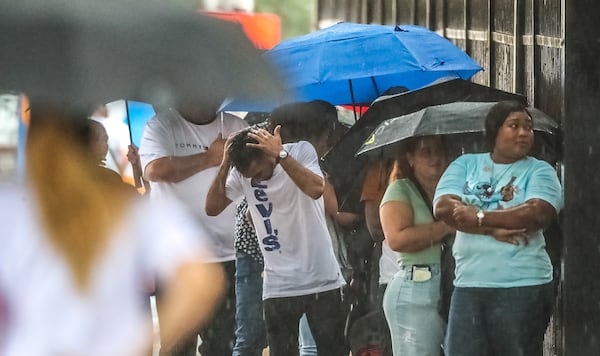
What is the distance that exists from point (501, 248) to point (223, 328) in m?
1.55

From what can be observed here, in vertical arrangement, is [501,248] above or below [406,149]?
below

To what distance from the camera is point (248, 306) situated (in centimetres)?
664

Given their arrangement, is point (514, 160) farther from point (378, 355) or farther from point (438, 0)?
point (438, 0)

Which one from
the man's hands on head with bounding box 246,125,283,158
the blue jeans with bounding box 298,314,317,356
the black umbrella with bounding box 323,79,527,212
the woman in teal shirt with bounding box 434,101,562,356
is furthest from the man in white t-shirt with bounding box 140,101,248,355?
the woman in teal shirt with bounding box 434,101,562,356

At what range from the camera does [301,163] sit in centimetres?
656

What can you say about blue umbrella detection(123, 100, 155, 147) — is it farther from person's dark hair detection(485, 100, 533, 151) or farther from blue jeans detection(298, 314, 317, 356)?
person's dark hair detection(485, 100, 533, 151)

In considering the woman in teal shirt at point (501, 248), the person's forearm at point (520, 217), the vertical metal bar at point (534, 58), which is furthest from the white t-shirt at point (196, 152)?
the vertical metal bar at point (534, 58)

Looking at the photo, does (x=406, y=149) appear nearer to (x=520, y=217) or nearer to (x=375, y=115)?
(x=375, y=115)

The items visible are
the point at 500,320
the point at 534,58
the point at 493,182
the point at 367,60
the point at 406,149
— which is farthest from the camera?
the point at 534,58

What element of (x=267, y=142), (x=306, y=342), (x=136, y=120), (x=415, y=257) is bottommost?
(x=306, y=342)

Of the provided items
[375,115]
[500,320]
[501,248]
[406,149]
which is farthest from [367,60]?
[500,320]

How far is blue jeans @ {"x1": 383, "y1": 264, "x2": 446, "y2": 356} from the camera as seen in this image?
6.26m

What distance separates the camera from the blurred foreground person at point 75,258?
3.42m

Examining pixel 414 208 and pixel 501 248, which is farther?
pixel 414 208
